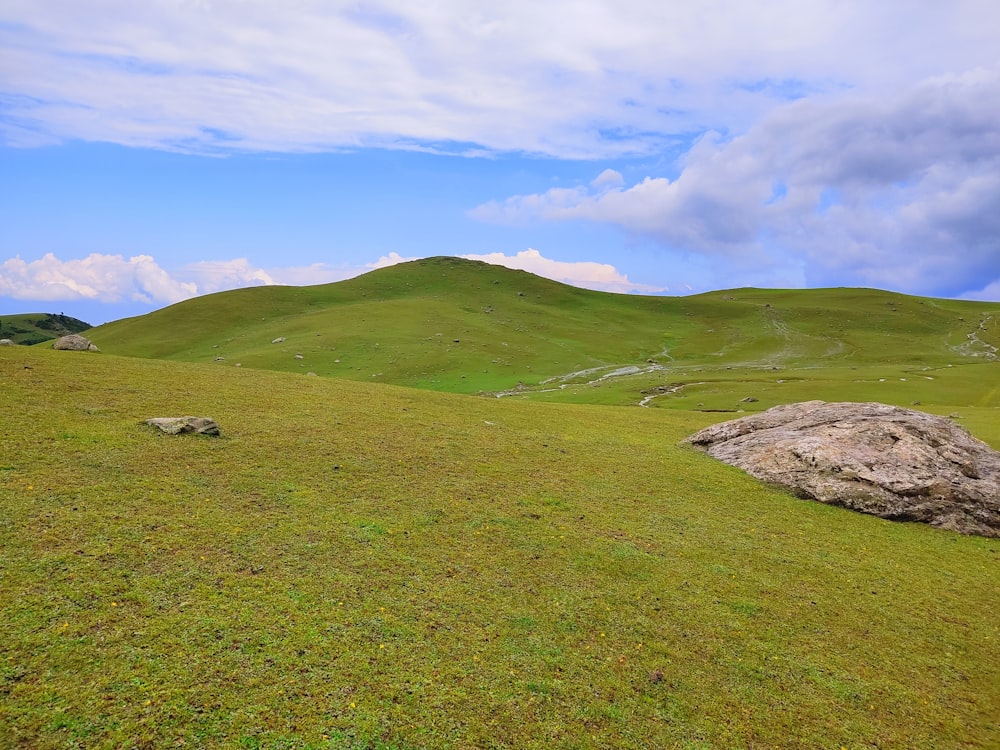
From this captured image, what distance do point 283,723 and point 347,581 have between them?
13.2 feet

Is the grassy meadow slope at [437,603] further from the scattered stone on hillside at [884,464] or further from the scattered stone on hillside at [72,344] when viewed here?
the scattered stone on hillside at [72,344]

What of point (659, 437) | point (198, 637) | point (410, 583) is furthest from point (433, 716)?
point (659, 437)

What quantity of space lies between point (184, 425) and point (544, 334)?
9731 cm

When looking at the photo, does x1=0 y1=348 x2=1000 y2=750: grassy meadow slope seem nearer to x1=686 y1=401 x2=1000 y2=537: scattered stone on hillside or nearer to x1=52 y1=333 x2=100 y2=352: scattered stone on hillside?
x1=686 y1=401 x2=1000 y2=537: scattered stone on hillside

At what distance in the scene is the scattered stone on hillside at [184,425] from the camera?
2014 centimetres

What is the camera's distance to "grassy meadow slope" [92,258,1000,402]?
80.2 metres

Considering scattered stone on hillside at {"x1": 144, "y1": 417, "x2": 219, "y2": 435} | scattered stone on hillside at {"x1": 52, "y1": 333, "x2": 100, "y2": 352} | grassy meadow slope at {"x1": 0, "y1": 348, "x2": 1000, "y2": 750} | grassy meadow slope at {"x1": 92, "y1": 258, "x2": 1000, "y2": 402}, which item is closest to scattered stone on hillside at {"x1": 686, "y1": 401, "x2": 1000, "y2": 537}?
grassy meadow slope at {"x1": 0, "y1": 348, "x2": 1000, "y2": 750}

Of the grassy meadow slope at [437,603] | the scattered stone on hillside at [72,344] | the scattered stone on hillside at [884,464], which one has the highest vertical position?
the scattered stone on hillside at [72,344]

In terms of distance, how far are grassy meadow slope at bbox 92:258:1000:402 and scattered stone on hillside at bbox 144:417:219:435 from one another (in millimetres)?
50514

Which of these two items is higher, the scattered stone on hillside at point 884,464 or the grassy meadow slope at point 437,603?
the scattered stone on hillside at point 884,464

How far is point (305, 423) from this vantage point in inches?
950

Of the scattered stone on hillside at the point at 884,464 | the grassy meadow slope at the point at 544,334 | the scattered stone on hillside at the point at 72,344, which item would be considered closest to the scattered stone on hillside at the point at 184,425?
the scattered stone on hillside at the point at 72,344

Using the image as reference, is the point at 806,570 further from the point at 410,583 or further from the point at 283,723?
the point at 283,723

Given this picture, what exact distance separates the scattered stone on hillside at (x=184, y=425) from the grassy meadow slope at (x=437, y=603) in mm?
687
